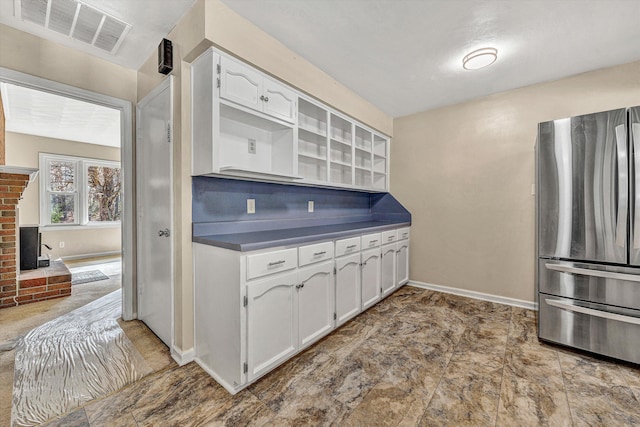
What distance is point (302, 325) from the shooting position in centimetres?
194

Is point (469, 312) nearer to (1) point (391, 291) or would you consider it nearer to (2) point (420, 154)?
(1) point (391, 291)

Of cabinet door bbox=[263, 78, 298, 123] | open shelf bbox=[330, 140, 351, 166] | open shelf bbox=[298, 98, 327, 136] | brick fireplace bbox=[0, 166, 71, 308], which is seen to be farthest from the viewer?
open shelf bbox=[330, 140, 351, 166]

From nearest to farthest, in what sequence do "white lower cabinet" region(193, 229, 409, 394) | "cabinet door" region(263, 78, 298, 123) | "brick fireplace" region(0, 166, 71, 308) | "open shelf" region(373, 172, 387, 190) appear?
"white lower cabinet" region(193, 229, 409, 394), "cabinet door" region(263, 78, 298, 123), "brick fireplace" region(0, 166, 71, 308), "open shelf" region(373, 172, 387, 190)

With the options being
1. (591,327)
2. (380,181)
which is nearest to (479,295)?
(591,327)

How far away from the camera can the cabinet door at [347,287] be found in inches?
90.4

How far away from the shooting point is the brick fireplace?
2900mm

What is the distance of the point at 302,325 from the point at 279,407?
534 mm

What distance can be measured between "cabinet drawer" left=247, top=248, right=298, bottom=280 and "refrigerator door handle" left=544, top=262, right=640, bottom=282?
2.05 meters

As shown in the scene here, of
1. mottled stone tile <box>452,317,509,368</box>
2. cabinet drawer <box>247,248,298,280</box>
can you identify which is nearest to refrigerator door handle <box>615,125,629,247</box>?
mottled stone tile <box>452,317,509,368</box>

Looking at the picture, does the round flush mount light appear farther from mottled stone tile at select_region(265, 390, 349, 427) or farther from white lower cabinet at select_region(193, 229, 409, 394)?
mottled stone tile at select_region(265, 390, 349, 427)

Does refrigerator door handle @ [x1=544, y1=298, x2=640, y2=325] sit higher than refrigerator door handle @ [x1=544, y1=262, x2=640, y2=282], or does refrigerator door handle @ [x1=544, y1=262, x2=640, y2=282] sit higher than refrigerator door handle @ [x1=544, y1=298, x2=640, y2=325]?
refrigerator door handle @ [x1=544, y1=262, x2=640, y2=282]

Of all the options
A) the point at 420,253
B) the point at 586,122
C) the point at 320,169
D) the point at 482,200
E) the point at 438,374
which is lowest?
the point at 438,374

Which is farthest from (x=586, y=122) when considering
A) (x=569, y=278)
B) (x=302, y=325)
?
(x=302, y=325)

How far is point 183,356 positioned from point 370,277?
176 cm
